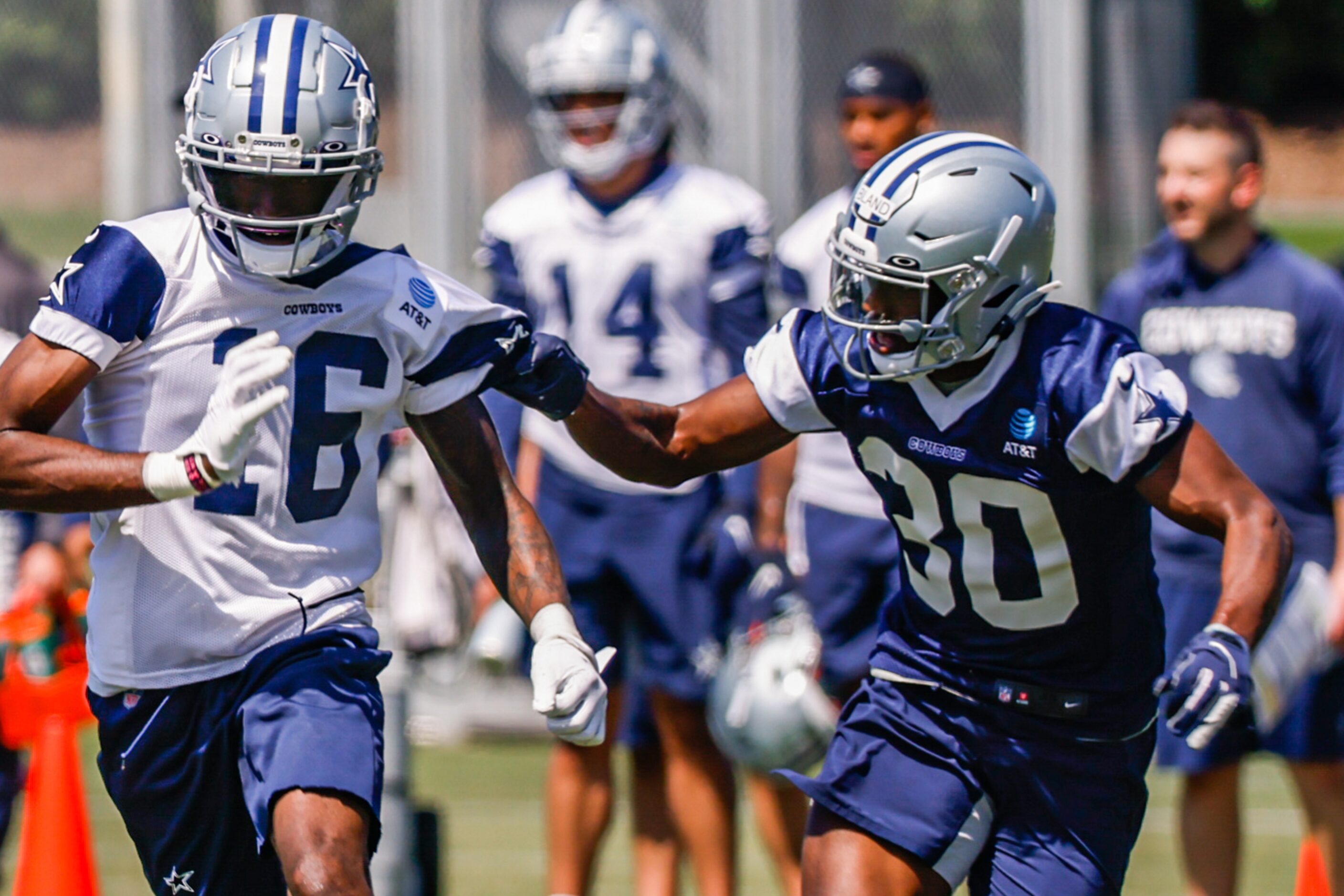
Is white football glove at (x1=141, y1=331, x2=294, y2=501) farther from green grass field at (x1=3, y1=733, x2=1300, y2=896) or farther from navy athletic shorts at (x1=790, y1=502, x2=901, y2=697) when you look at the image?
navy athletic shorts at (x1=790, y1=502, x2=901, y2=697)

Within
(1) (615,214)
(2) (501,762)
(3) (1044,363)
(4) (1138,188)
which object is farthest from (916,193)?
(4) (1138,188)

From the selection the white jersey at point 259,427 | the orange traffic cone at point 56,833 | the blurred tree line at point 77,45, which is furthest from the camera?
the blurred tree line at point 77,45

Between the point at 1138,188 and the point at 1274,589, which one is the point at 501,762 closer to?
the point at 1138,188

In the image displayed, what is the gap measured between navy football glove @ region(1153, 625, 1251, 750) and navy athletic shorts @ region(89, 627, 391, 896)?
1256 mm

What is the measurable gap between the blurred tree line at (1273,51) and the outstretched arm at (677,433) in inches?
443

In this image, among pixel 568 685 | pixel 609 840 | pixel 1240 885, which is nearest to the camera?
pixel 568 685

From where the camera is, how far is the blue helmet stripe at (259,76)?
127 inches

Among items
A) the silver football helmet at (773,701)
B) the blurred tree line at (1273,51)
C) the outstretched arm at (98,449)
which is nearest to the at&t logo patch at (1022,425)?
the outstretched arm at (98,449)

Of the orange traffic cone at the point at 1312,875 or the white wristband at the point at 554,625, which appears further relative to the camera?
the orange traffic cone at the point at 1312,875

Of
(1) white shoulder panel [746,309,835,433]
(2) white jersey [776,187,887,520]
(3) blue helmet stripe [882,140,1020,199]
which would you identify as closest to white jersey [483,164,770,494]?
(2) white jersey [776,187,887,520]

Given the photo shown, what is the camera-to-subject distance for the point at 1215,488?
327 cm

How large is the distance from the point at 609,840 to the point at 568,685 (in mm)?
3631

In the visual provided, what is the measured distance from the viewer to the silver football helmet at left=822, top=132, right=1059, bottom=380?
3.34m

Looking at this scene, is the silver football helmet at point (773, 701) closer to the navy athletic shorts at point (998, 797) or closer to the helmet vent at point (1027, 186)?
the navy athletic shorts at point (998, 797)
